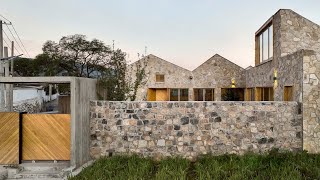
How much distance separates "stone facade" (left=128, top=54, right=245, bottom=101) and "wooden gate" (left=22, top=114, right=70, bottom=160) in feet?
35.8

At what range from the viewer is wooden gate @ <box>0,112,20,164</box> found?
9.95 m

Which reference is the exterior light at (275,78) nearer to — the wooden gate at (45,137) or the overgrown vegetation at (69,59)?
the wooden gate at (45,137)

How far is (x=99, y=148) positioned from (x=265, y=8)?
12.5m

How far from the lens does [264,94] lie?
53.2ft

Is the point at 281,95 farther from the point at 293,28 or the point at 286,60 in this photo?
the point at 293,28

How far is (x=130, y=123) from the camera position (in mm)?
10734

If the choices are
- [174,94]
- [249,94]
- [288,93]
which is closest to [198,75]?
[174,94]

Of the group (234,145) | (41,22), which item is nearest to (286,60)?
(234,145)

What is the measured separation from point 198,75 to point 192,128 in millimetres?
10720

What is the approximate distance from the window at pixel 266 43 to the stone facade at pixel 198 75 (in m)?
3.67

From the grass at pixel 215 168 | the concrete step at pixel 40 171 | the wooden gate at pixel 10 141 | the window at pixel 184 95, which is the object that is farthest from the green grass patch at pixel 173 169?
the window at pixel 184 95

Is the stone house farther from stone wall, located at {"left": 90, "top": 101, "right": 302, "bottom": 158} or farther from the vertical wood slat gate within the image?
the vertical wood slat gate

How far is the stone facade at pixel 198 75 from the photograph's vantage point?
Answer: 20.9m

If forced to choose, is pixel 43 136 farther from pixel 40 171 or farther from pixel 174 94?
pixel 174 94
